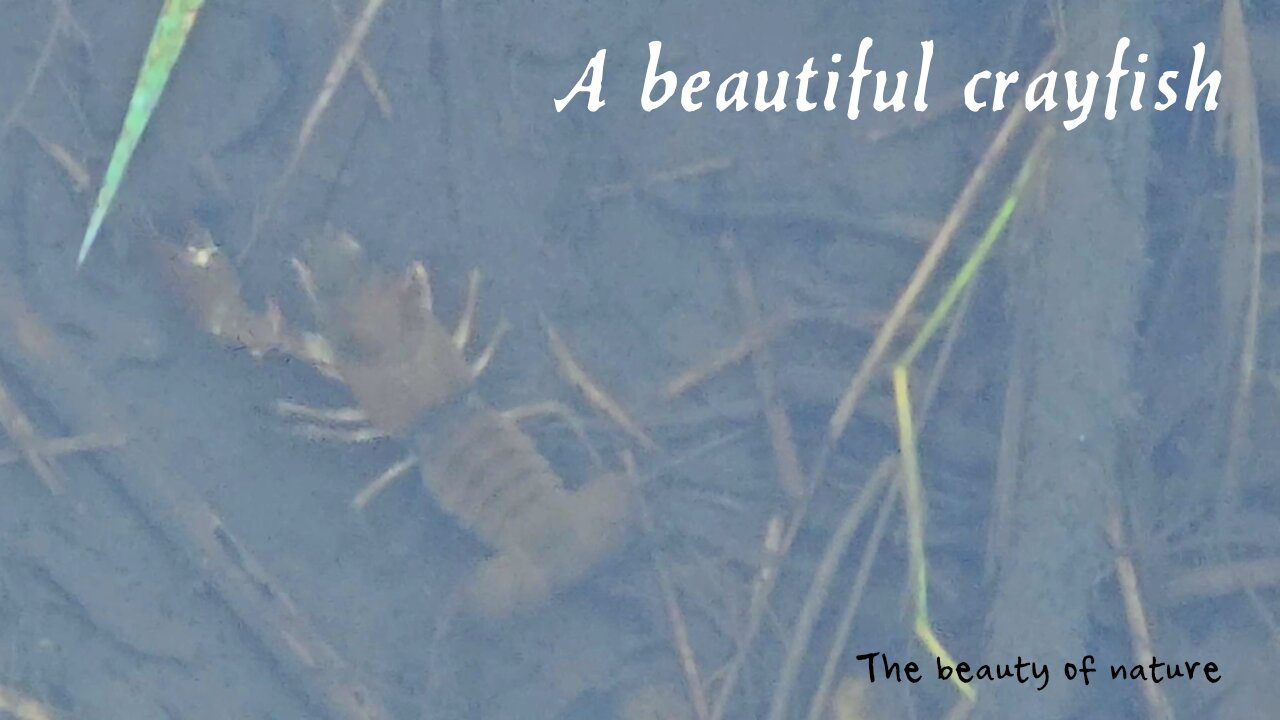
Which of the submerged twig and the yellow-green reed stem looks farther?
the submerged twig

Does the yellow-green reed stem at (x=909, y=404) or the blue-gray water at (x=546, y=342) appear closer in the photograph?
the yellow-green reed stem at (x=909, y=404)

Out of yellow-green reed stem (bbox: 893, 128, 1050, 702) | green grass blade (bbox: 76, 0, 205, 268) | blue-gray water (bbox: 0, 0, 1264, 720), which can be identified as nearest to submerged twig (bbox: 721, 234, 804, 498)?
blue-gray water (bbox: 0, 0, 1264, 720)

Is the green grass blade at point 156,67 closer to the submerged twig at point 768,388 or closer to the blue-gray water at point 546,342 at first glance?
the blue-gray water at point 546,342

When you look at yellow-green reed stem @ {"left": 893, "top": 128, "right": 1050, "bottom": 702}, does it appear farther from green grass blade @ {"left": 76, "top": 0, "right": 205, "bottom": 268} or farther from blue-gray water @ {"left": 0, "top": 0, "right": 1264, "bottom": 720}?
green grass blade @ {"left": 76, "top": 0, "right": 205, "bottom": 268}

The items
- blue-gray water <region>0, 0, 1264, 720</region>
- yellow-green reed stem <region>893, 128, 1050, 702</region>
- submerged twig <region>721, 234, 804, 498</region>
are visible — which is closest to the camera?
yellow-green reed stem <region>893, 128, 1050, 702</region>

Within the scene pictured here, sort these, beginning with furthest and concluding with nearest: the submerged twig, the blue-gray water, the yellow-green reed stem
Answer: the submerged twig < the blue-gray water < the yellow-green reed stem

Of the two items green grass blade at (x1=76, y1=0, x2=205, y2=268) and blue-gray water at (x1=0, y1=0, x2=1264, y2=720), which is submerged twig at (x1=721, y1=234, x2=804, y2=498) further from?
green grass blade at (x1=76, y1=0, x2=205, y2=268)

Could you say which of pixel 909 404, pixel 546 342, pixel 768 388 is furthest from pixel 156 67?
pixel 909 404

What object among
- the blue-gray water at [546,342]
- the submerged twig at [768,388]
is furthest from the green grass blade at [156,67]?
the submerged twig at [768,388]

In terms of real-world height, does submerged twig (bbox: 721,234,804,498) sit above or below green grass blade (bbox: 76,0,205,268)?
below

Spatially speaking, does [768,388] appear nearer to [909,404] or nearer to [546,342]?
[909,404]

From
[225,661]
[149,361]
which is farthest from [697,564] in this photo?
[149,361]

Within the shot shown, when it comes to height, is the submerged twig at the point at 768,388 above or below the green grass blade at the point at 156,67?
below
